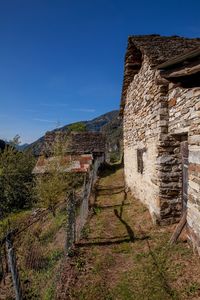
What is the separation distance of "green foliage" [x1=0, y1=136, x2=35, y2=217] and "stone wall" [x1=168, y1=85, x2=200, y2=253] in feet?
65.6

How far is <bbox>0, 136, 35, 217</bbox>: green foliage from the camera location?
25.5 metres

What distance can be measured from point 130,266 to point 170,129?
3.47 meters

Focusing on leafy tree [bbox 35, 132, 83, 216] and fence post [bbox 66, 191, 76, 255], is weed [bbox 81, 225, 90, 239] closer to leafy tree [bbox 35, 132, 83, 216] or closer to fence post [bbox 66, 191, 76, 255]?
fence post [bbox 66, 191, 76, 255]

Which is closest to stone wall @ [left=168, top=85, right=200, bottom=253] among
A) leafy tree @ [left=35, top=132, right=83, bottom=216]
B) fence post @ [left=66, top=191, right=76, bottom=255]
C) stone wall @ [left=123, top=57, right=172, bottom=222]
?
stone wall @ [left=123, top=57, right=172, bottom=222]

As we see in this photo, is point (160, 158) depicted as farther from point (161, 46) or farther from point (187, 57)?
point (161, 46)

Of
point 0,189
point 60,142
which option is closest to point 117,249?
point 60,142

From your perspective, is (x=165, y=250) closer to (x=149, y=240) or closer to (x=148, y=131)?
(x=149, y=240)

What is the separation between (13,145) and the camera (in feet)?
108

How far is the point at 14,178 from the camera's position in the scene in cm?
2855

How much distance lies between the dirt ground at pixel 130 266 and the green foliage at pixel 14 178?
58.8 feet

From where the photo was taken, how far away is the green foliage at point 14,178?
25492 millimetres

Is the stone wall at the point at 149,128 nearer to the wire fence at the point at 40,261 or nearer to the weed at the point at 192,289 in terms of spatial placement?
the wire fence at the point at 40,261

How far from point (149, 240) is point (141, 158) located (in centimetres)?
369

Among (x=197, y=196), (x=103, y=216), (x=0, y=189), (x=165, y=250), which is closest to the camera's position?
(x=197, y=196)
